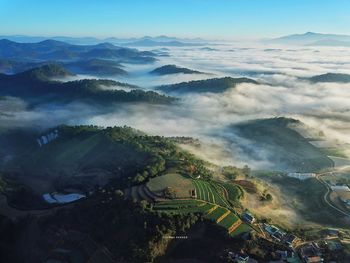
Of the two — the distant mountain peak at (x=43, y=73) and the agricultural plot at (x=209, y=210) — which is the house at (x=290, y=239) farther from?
the distant mountain peak at (x=43, y=73)

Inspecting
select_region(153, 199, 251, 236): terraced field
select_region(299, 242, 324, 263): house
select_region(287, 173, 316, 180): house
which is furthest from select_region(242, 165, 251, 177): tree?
select_region(299, 242, 324, 263): house

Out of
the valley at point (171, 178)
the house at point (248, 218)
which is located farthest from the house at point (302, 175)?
the house at point (248, 218)

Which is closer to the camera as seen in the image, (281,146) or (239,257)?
(239,257)

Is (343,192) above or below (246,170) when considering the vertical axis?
above

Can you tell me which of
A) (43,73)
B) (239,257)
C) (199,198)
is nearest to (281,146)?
(199,198)

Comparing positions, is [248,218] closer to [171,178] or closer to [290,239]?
[290,239]

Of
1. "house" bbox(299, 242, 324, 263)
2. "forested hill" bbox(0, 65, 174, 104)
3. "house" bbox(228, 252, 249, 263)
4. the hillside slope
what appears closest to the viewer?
"house" bbox(228, 252, 249, 263)

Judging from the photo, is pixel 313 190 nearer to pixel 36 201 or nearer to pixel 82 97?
pixel 36 201

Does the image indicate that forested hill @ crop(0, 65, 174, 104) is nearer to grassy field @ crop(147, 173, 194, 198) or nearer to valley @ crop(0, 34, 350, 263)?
valley @ crop(0, 34, 350, 263)

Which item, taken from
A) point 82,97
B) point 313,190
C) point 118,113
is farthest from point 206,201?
point 82,97
